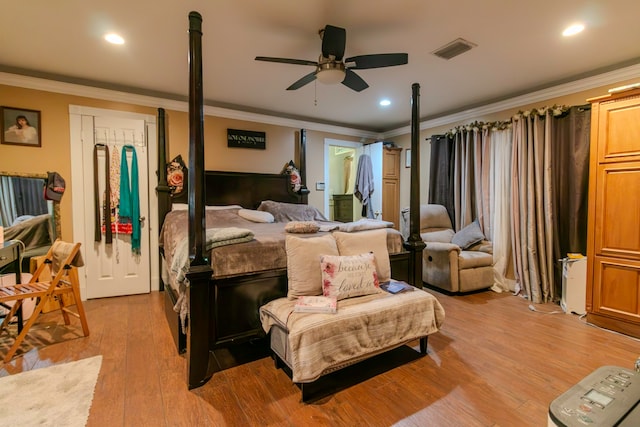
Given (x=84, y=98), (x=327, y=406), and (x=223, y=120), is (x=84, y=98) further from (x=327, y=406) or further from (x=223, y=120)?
(x=327, y=406)

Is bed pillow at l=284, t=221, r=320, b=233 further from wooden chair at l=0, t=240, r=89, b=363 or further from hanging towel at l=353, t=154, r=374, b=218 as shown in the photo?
hanging towel at l=353, t=154, r=374, b=218

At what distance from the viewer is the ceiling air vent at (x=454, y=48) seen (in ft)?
8.92

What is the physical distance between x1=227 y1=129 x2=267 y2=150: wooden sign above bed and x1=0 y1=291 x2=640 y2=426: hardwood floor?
2.58 meters

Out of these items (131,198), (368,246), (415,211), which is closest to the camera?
(368,246)

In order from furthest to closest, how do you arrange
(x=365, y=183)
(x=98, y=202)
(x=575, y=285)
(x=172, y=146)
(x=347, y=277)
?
(x=365, y=183) < (x=172, y=146) < (x=98, y=202) < (x=575, y=285) < (x=347, y=277)

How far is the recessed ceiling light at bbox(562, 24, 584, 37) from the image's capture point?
2.46 meters

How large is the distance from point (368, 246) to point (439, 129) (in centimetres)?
341

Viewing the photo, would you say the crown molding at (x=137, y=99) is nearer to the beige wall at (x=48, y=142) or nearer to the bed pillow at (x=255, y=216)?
the beige wall at (x=48, y=142)

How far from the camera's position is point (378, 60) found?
2.43 metres

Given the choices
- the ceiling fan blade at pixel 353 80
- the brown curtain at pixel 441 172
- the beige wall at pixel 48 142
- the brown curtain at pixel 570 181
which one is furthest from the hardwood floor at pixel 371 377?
the ceiling fan blade at pixel 353 80

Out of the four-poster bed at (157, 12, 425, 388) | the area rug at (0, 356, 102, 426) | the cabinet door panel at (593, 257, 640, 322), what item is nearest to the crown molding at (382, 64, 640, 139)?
the cabinet door panel at (593, 257, 640, 322)

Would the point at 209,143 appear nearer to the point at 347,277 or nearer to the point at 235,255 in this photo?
the point at 235,255

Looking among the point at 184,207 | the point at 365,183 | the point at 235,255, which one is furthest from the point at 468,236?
the point at 184,207

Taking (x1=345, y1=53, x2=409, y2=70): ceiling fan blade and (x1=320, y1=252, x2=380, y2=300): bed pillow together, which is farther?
(x1=345, y1=53, x2=409, y2=70): ceiling fan blade
